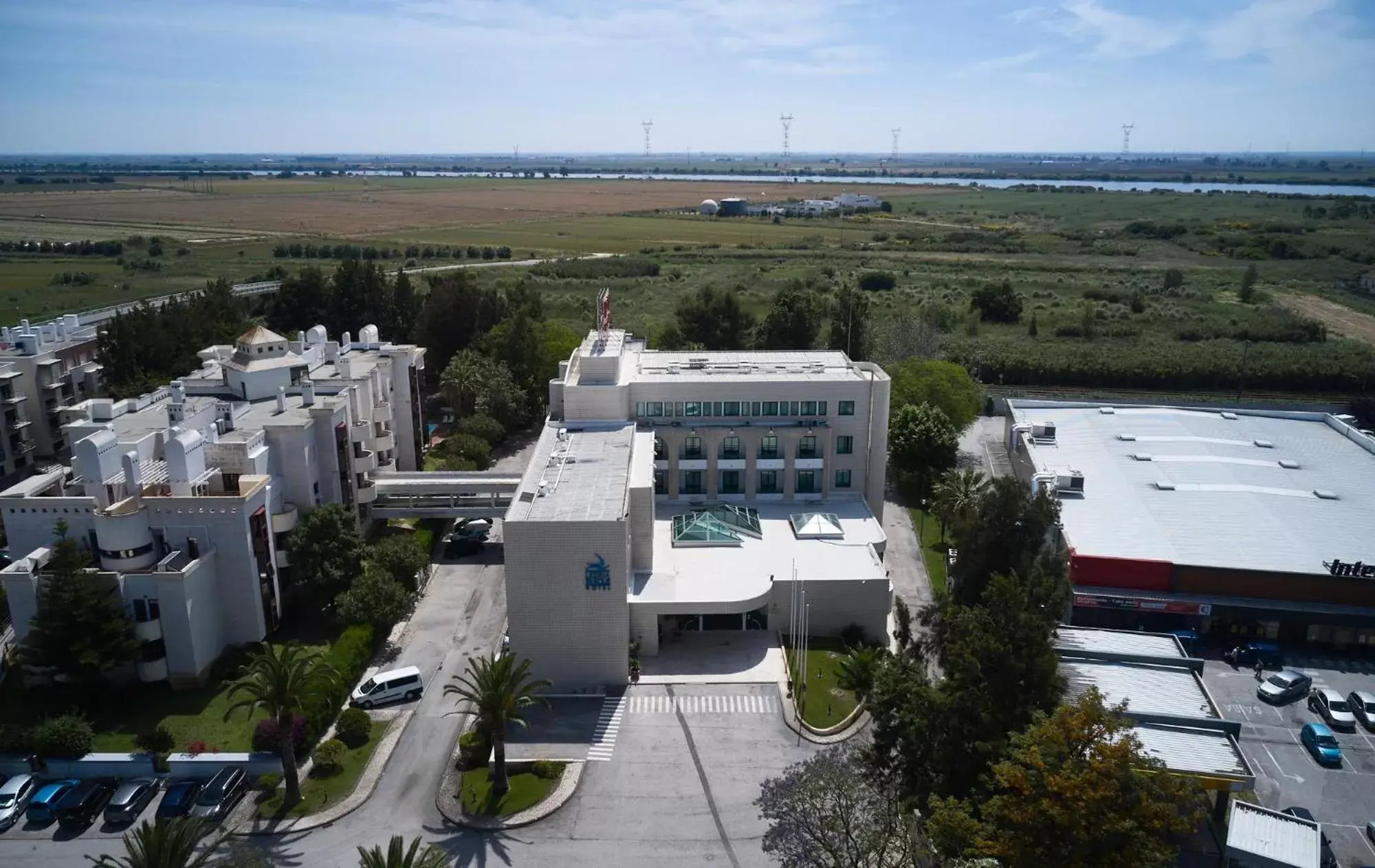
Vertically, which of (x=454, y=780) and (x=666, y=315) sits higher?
(x=666, y=315)

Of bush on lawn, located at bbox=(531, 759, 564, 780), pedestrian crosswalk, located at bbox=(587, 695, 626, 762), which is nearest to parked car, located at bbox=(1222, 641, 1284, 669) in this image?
pedestrian crosswalk, located at bbox=(587, 695, 626, 762)

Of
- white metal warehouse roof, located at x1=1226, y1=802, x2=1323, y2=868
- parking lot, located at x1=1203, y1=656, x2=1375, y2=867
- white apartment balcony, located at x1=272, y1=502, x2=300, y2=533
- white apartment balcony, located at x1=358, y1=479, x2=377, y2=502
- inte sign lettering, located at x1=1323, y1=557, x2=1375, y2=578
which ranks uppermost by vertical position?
white apartment balcony, located at x1=272, y1=502, x2=300, y2=533

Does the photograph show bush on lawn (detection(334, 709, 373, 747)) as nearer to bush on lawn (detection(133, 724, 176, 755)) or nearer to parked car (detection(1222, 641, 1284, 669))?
bush on lawn (detection(133, 724, 176, 755))

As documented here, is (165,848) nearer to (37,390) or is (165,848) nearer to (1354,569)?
(1354,569)

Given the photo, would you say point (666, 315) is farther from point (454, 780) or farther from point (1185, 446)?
point (454, 780)

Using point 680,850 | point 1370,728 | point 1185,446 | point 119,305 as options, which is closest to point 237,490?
point 680,850

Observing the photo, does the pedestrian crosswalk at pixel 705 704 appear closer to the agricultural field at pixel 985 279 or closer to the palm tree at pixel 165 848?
the palm tree at pixel 165 848
